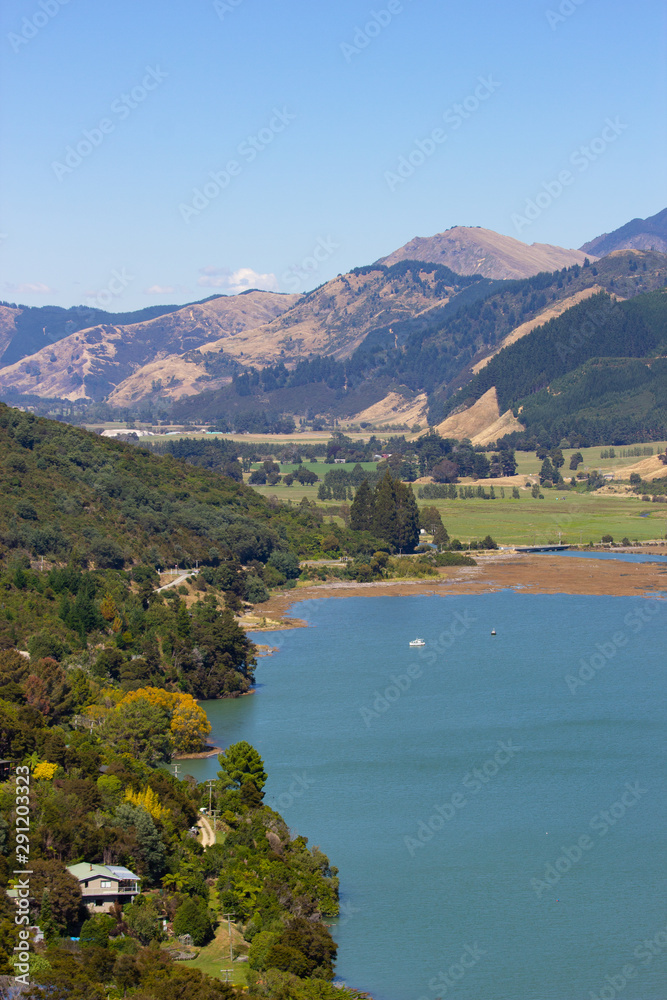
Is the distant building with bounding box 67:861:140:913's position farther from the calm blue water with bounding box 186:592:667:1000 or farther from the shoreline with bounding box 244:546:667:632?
the shoreline with bounding box 244:546:667:632

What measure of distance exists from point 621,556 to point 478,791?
74.5 m

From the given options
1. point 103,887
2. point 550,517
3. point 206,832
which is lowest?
point 206,832

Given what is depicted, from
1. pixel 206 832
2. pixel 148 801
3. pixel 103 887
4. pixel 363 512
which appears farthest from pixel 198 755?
pixel 363 512

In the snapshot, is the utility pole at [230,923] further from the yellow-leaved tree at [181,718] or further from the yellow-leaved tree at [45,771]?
the yellow-leaved tree at [181,718]

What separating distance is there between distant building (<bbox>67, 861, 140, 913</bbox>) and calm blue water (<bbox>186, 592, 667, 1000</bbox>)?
6.55 metres

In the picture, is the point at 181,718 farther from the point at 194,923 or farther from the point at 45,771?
the point at 194,923

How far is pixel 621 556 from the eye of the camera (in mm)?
122938

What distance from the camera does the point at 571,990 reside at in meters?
36.2

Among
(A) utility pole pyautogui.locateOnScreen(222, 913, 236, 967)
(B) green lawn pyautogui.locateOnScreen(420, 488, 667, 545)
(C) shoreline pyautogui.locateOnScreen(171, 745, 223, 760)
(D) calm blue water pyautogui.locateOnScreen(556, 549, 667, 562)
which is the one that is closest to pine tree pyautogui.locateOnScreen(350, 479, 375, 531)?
(B) green lawn pyautogui.locateOnScreen(420, 488, 667, 545)

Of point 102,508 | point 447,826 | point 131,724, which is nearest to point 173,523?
point 102,508

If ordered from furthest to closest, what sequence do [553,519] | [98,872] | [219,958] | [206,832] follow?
[553,519]
[206,832]
[98,872]
[219,958]

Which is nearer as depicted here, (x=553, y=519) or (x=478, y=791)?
(x=478, y=791)

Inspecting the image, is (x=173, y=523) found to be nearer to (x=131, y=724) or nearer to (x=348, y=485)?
(x=131, y=724)

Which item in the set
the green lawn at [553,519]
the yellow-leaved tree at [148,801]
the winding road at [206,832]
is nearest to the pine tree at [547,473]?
the green lawn at [553,519]
